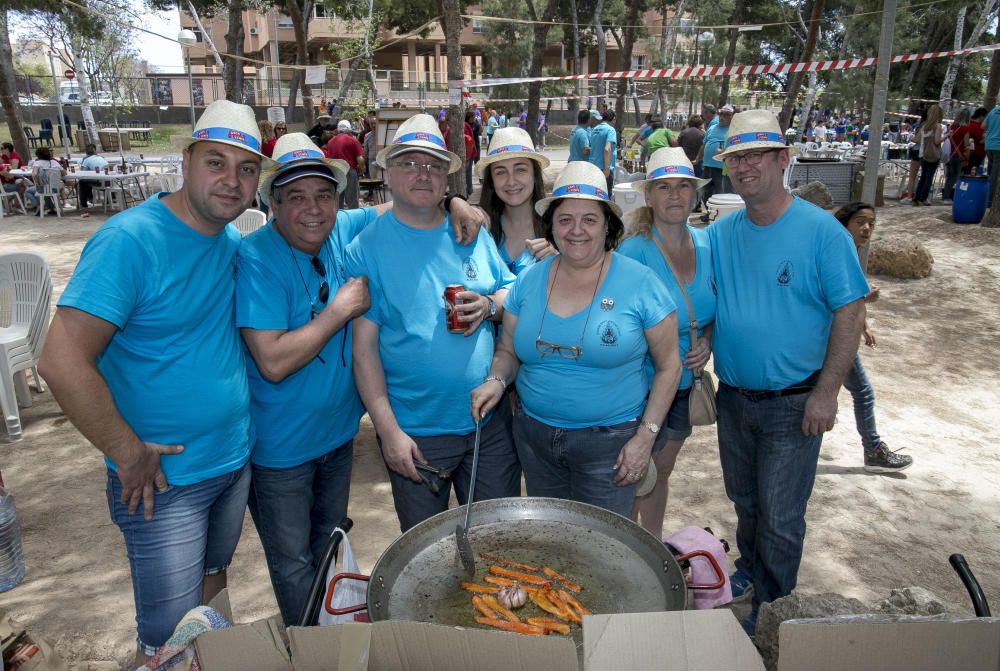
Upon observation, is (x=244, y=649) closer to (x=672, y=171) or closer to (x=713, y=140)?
(x=672, y=171)

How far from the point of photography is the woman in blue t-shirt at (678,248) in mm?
3047

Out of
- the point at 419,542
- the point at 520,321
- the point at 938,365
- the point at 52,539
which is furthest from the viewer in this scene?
the point at 938,365

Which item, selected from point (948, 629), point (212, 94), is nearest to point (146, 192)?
point (948, 629)

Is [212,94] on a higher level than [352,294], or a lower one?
higher

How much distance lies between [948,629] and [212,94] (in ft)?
143

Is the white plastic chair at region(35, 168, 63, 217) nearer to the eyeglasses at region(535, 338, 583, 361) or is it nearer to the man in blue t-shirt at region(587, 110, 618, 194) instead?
the man in blue t-shirt at region(587, 110, 618, 194)

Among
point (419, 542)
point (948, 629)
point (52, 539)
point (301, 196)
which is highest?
point (301, 196)

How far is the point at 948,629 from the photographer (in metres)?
1.30

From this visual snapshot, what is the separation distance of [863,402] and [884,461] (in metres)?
0.49

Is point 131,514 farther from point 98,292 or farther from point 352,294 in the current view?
point 352,294

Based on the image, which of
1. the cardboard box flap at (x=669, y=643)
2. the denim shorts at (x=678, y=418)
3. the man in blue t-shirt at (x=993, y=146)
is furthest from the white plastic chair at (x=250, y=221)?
the man in blue t-shirt at (x=993, y=146)

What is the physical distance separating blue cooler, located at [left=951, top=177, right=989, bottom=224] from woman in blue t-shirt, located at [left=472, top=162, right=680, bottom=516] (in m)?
11.5

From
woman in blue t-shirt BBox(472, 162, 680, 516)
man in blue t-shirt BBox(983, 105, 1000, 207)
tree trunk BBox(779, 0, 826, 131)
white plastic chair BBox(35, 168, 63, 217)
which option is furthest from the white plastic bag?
tree trunk BBox(779, 0, 826, 131)

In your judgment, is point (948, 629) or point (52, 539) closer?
point (948, 629)
